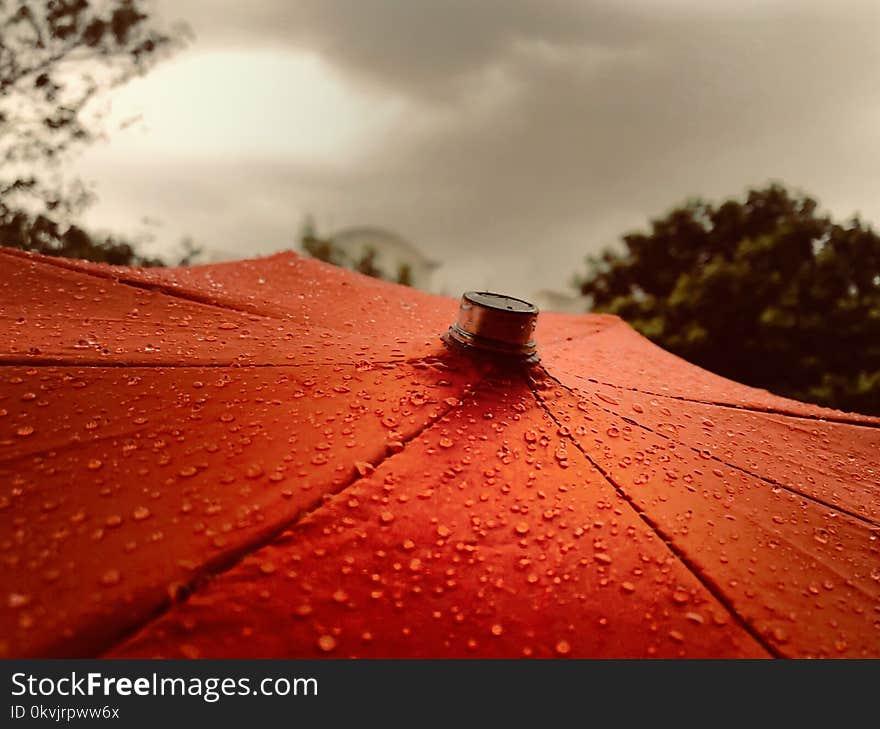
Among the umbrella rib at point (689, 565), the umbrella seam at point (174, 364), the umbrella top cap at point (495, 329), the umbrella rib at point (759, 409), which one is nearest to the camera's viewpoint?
the umbrella rib at point (689, 565)

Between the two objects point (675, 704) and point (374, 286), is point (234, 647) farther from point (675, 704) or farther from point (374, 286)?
point (374, 286)

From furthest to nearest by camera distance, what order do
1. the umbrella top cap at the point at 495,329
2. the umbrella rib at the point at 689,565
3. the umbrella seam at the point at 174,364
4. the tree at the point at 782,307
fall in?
1. the tree at the point at 782,307
2. the umbrella top cap at the point at 495,329
3. the umbrella seam at the point at 174,364
4. the umbrella rib at the point at 689,565

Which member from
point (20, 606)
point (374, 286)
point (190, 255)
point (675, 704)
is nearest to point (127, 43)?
point (190, 255)

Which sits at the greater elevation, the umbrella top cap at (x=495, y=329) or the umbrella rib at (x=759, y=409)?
the umbrella top cap at (x=495, y=329)

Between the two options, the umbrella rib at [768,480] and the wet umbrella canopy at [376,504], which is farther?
the umbrella rib at [768,480]

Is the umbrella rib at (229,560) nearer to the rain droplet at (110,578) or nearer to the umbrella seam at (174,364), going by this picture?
the rain droplet at (110,578)

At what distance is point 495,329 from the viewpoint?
1545 millimetres

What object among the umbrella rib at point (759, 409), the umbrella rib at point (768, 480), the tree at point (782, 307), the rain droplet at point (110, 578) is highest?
the tree at point (782, 307)

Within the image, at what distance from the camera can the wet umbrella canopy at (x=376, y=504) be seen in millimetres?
901

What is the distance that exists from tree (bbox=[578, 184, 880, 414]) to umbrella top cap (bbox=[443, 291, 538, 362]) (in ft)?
17.8

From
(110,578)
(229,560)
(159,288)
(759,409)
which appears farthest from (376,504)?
(759,409)

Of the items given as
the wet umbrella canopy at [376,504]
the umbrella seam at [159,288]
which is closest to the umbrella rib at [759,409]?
the wet umbrella canopy at [376,504]

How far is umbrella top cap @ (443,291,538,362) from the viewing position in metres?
1.54

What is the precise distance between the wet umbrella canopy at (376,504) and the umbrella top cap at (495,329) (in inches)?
0.5
